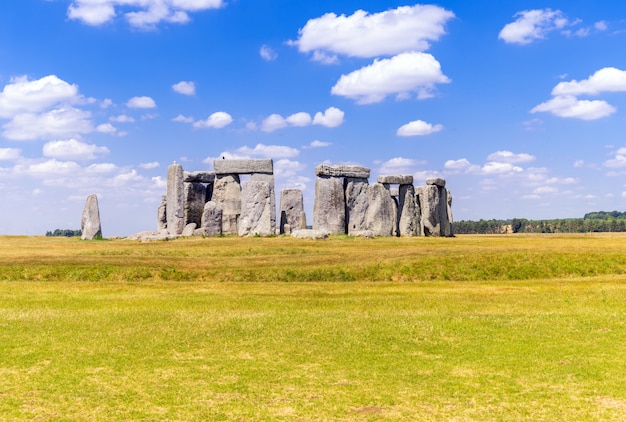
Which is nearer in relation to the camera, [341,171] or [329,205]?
[329,205]

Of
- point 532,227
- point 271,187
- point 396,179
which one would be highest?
point 396,179

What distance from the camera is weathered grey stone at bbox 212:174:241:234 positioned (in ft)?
166

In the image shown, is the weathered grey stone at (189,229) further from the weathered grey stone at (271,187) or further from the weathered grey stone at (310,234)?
the weathered grey stone at (310,234)

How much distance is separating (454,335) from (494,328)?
153 centimetres

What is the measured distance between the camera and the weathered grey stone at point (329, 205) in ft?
162

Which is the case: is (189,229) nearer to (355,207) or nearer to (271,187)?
(271,187)

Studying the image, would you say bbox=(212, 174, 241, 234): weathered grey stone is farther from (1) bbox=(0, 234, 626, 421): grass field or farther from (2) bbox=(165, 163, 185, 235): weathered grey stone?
(1) bbox=(0, 234, 626, 421): grass field

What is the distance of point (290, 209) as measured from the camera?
167ft

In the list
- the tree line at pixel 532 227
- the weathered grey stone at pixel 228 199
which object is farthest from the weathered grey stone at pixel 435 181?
the tree line at pixel 532 227

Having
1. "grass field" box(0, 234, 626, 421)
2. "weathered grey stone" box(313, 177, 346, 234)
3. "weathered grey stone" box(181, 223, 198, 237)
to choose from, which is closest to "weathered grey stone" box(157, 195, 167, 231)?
"weathered grey stone" box(181, 223, 198, 237)

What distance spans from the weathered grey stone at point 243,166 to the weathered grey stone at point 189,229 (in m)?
4.61

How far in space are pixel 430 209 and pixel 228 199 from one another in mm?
16731

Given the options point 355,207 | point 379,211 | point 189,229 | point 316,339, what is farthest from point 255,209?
point 316,339

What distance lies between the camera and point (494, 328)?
1672 cm
